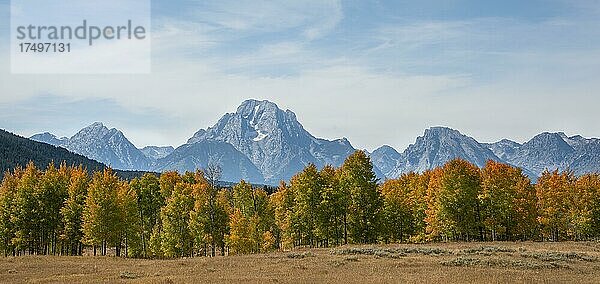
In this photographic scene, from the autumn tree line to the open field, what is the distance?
1295 cm

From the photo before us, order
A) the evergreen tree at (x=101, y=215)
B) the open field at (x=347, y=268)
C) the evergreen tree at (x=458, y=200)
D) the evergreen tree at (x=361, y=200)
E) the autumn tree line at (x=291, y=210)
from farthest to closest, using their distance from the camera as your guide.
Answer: the evergreen tree at (x=458, y=200) < the evergreen tree at (x=361, y=200) < the autumn tree line at (x=291, y=210) < the evergreen tree at (x=101, y=215) < the open field at (x=347, y=268)

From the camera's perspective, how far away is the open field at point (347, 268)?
36531mm

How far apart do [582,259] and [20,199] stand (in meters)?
60.5

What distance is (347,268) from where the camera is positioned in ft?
141

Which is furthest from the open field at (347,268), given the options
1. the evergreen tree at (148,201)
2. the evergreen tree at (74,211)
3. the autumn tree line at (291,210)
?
the evergreen tree at (148,201)

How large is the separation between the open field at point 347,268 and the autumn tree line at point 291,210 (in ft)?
42.5

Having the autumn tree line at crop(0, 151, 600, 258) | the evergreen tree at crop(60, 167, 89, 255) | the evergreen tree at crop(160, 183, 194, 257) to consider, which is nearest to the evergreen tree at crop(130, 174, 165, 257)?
the autumn tree line at crop(0, 151, 600, 258)

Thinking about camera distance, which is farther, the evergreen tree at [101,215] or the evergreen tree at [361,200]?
the evergreen tree at [361,200]

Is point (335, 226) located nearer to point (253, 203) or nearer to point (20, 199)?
point (253, 203)

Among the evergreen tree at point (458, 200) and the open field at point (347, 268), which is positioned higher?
the evergreen tree at point (458, 200)

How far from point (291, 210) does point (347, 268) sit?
132ft

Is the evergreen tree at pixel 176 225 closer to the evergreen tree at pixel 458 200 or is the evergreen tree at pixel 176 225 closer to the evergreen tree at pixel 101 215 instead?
the evergreen tree at pixel 101 215

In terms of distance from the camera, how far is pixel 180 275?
3931 centimetres

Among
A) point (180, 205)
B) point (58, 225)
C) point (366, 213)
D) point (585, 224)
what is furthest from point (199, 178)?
point (585, 224)
